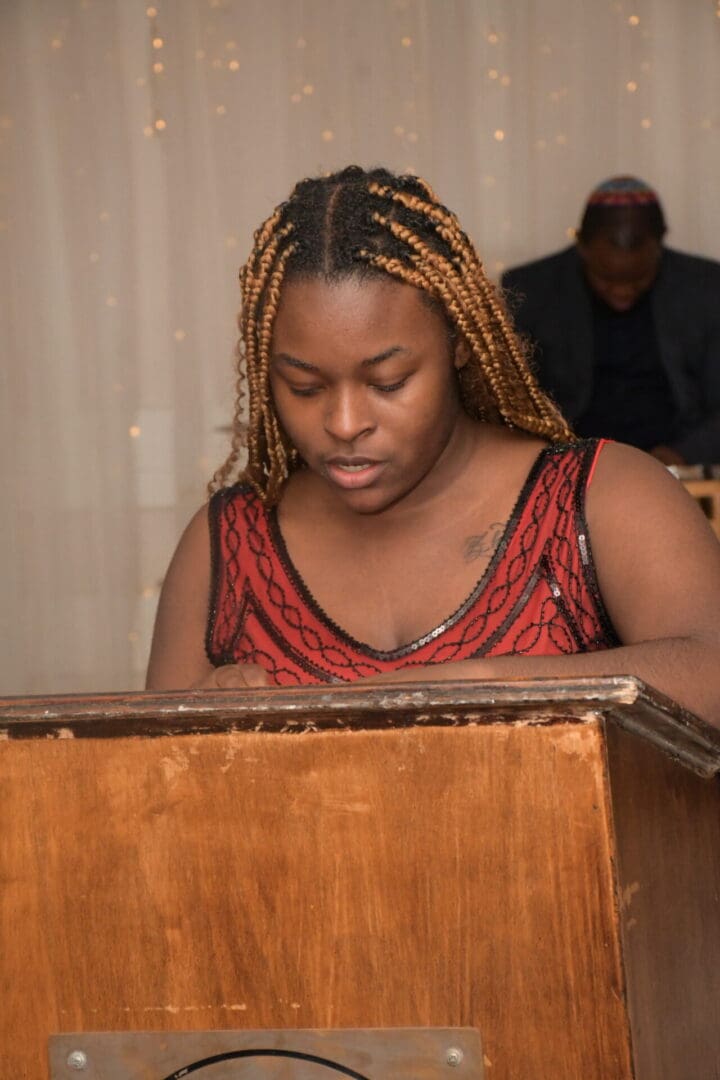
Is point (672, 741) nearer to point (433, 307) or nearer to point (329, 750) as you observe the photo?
point (329, 750)

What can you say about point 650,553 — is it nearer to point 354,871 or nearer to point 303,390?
point 303,390

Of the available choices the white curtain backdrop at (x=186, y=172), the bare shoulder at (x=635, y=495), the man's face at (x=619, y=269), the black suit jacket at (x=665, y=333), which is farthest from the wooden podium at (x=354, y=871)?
the white curtain backdrop at (x=186, y=172)

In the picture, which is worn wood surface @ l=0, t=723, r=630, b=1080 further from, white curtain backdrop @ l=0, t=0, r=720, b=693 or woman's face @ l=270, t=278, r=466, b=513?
white curtain backdrop @ l=0, t=0, r=720, b=693

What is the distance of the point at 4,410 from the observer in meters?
6.50

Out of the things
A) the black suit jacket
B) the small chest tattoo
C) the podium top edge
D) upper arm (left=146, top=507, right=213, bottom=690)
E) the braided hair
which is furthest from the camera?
the black suit jacket

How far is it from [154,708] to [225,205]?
518 cm

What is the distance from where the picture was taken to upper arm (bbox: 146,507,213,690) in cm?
242

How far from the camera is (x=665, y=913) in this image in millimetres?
1467

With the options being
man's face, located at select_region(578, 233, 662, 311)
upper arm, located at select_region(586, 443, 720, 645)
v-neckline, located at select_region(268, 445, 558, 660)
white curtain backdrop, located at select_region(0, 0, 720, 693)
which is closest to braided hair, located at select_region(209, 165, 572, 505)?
v-neckline, located at select_region(268, 445, 558, 660)

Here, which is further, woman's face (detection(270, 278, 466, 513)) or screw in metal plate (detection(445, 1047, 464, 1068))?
woman's face (detection(270, 278, 466, 513))

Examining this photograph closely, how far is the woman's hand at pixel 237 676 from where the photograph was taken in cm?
213

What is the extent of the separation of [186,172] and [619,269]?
5.78 ft

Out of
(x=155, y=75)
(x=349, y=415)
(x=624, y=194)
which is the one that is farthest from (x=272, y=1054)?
(x=155, y=75)

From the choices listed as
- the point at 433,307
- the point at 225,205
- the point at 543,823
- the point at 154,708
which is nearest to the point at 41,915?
the point at 154,708
